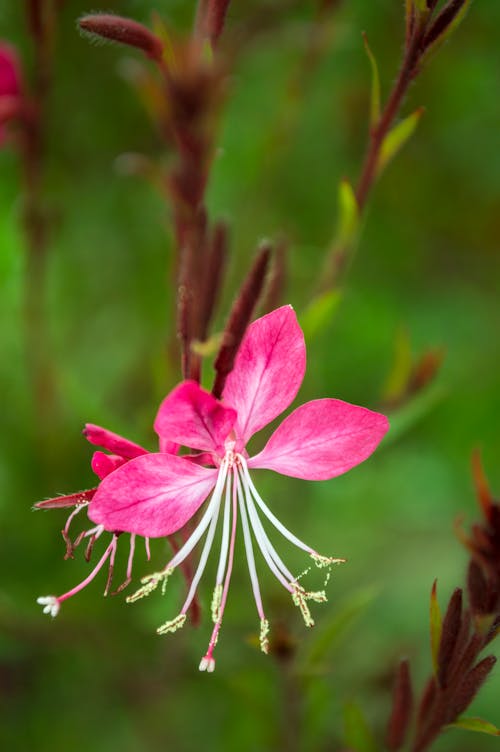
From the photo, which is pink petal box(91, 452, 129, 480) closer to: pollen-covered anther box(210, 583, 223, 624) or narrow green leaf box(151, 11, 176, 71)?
pollen-covered anther box(210, 583, 223, 624)

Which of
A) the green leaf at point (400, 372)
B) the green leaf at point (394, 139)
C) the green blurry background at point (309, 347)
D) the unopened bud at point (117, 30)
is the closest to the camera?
the unopened bud at point (117, 30)

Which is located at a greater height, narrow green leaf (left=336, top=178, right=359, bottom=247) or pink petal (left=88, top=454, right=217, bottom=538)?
narrow green leaf (left=336, top=178, right=359, bottom=247)

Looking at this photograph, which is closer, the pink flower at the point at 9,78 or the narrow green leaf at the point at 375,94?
the narrow green leaf at the point at 375,94

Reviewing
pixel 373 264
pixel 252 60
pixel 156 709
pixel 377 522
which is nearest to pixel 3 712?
pixel 156 709

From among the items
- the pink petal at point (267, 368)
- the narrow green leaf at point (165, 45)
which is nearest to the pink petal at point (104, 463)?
the pink petal at point (267, 368)

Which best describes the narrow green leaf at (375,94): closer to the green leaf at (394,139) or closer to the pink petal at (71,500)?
the green leaf at (394,139)

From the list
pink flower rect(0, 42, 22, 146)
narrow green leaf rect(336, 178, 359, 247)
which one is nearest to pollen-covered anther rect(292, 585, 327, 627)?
narrow green leaf rect(336, 178, 359, 247)

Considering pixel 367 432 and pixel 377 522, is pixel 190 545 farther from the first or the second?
pixel 377 522
